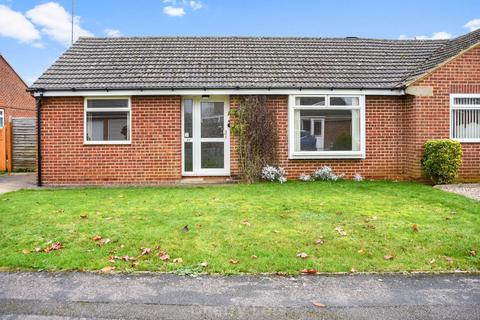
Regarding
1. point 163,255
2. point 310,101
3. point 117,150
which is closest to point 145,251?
point 163,255

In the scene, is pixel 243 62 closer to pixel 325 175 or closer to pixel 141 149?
pixel 141 149

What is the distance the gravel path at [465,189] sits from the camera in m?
9.35

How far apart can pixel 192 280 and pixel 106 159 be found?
819cm

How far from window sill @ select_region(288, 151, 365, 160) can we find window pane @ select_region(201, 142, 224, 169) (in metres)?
1.94

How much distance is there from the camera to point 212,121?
485 inches

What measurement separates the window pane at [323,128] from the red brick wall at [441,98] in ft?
5.22

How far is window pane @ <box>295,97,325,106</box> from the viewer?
11.9 metres

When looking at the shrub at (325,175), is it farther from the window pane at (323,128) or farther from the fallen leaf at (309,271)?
the fallen leaf at (309,271)

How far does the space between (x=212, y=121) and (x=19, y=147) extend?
9253mm

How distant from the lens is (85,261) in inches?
193

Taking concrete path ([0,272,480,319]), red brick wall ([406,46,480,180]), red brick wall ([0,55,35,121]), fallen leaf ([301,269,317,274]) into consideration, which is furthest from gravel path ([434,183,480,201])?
red brick wall ([0,55,35,121])

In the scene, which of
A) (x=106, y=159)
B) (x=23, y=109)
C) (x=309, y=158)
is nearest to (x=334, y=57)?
(x=309, y=158)

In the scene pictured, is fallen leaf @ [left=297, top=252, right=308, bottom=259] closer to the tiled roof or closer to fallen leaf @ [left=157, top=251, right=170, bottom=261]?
fallen leaf @ [left=157, top=251, right=170, bottom=261]

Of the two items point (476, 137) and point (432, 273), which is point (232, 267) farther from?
point (476, 137)
